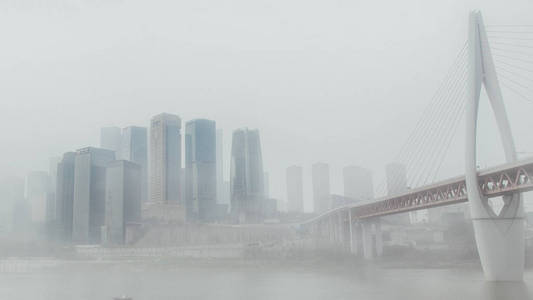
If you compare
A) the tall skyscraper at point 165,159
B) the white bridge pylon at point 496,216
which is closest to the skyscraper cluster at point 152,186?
the tall skyscraper at point 165,159

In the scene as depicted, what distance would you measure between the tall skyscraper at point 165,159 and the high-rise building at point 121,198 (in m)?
25.1

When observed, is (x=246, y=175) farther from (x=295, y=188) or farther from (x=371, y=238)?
(x=371, y=238)

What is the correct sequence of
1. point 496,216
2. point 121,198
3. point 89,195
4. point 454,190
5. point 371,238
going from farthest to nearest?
point 89,195 < point 121,198 < point 371,238 < point 454,190 < point 496,216

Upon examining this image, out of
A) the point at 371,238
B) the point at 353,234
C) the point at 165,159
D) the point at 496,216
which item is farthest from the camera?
the point at 165,159

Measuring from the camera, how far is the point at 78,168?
97500 millimetres

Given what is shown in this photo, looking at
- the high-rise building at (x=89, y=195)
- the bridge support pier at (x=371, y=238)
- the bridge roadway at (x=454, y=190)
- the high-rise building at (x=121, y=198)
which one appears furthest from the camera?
the high-rise building at (x=89, y=195)

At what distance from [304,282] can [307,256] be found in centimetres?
2380

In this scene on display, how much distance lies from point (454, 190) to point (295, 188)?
97021 mm

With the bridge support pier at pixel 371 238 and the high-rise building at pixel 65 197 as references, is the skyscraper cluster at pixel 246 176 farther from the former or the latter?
the bridge support pier at pixel 371 238

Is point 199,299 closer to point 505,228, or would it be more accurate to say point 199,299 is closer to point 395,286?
point 395,286

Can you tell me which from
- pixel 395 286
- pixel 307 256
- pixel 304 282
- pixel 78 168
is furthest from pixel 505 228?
pixel 78 168

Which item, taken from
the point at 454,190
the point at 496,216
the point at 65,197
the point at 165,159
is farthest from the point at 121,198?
the point at 496,216

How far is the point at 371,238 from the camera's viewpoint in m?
55.9

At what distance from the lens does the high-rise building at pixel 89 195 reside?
9325 centimetres
